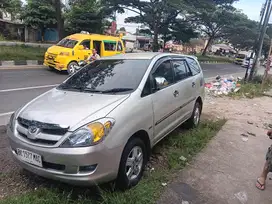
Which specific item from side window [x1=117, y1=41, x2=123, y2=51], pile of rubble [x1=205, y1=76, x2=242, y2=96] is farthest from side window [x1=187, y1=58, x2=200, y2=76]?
side window [x1=117, y1=41, x2=123, y2=51]

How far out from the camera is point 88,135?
2457mm

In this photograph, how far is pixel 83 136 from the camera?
245 centimetres

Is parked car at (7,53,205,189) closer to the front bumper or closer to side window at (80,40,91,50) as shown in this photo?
the front bumper

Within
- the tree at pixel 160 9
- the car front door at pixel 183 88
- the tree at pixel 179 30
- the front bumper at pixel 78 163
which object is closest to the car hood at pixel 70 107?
the front bumper at pixel 78 163

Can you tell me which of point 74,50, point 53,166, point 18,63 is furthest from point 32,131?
point 18,63

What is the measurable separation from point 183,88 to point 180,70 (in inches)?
14.2

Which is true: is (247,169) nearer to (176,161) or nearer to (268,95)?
(176,161)

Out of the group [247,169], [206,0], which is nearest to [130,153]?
[247,169]

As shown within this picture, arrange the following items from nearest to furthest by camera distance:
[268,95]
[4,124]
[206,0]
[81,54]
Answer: [4,124] < [268,95] < [81,54] < [206,0]

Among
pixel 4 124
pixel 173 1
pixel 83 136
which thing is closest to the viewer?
pixel 83 136

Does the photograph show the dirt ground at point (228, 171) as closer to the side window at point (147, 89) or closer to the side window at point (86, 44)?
the side window at point (147, 89)

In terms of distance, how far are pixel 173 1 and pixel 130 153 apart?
71.1 feet

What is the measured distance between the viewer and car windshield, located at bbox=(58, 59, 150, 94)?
334cm

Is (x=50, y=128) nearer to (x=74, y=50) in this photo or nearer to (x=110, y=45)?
(x=74, y=50)
